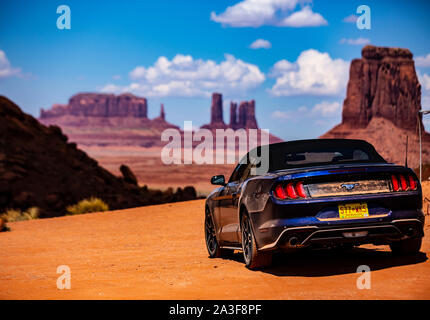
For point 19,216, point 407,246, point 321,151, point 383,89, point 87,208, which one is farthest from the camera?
point 383,89

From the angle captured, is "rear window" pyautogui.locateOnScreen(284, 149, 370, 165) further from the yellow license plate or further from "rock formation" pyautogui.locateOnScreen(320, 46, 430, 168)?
"rock formation" pyautogui.locateOnScreen(320, 46, 430, 168)

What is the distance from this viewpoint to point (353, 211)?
25.7 ft

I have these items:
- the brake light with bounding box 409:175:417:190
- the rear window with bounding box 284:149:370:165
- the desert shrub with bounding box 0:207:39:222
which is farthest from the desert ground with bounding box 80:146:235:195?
the brake light with bounding box 409:175:417:190

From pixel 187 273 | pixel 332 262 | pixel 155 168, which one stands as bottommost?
pixel 155 168

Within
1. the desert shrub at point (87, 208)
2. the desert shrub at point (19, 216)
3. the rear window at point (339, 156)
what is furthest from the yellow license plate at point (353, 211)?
the desert shrub at point (87, 208)

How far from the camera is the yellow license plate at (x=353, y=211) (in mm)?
7801

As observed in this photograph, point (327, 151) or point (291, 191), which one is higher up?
point (327, 151)

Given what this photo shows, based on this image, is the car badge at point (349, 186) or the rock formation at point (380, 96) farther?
the rock formation at point (380, 96)

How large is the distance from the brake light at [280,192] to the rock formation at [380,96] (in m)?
115

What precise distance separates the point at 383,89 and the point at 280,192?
122836 millimetres

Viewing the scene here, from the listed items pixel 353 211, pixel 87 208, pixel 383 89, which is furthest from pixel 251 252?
pixel 383 89

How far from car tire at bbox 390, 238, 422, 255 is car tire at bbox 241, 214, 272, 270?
5.73 ft

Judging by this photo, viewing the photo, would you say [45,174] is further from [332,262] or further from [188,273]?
[332,262]

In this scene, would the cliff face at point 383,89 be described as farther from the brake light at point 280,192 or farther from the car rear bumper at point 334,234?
the brake light at point 280,192
